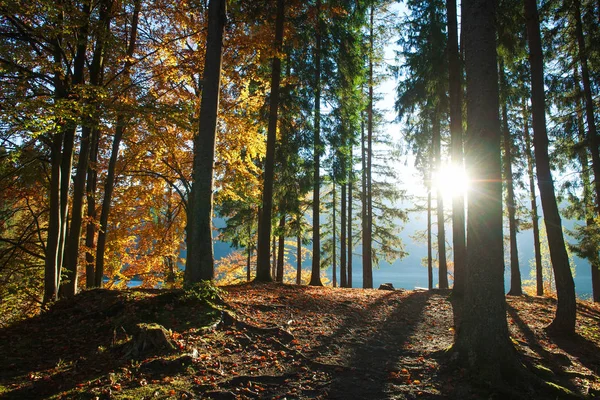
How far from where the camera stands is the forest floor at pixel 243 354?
12.7ft

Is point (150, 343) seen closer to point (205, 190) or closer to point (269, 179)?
point (205, 190)

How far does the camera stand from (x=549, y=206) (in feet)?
24.6

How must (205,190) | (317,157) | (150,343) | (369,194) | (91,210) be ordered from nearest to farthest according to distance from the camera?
(150,343), (205,190), (91,210), (317,157), (369,194)

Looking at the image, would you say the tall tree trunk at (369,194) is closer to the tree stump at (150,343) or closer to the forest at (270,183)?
the forest at (270,183)

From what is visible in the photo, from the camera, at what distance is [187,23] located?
10.1 m

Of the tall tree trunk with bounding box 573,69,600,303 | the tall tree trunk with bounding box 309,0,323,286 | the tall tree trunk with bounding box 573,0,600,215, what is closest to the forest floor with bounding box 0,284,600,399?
the tall tree trunk with bounding box 573,69,600,303

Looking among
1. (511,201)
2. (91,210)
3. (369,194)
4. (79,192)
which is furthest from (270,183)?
(511,201)

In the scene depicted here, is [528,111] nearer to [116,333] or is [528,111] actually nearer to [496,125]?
[496,125]

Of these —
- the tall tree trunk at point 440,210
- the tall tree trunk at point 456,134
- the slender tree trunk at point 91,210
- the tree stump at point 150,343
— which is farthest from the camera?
the tall tree trunk at point 440,210

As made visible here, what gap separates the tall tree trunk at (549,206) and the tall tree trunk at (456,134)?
1.91 meters

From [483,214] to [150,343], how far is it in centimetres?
507

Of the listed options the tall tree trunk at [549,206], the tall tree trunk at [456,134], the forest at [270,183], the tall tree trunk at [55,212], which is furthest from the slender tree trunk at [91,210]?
the tall tree trunk at [549,206]

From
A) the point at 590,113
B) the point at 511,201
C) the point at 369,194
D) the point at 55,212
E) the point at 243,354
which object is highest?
the point at 590,113

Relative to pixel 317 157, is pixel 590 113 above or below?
above
